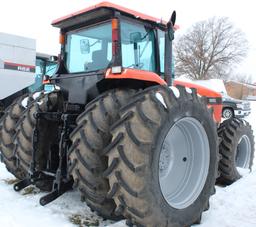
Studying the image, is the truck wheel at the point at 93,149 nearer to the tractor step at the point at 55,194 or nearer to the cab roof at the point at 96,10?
the tractor step at the point at 55,194

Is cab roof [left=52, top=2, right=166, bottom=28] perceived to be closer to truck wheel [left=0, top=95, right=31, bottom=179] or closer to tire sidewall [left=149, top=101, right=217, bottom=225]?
tire sidewall [left=149, top=101, right=217, bottom=225]

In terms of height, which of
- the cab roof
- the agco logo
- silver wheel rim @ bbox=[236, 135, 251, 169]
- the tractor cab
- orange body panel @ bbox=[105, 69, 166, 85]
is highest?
the agco logo

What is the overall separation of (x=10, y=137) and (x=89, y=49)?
5.35 ft

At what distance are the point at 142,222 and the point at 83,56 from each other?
2.26 meters

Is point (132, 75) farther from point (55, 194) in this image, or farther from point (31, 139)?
point (31, 139)

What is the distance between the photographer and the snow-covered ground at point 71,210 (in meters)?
3.52

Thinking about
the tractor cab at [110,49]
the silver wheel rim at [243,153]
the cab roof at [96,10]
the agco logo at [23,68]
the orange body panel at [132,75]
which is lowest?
the silver wheel rim at [243,153]

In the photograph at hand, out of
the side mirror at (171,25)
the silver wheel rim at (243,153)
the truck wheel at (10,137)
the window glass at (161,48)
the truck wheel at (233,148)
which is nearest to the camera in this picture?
the side mirror at (171,25)

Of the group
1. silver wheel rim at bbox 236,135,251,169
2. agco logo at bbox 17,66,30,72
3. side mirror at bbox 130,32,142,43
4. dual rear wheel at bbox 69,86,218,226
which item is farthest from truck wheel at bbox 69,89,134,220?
agco logo at bbox 17,66,30,72

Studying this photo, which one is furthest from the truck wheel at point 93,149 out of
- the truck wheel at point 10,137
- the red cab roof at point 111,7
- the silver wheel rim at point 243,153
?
the silver wheel rim at point 243,153

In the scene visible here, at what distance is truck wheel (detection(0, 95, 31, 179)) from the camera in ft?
15.5

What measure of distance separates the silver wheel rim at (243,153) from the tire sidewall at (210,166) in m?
2.62

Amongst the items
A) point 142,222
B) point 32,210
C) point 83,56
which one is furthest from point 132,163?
point 83,56

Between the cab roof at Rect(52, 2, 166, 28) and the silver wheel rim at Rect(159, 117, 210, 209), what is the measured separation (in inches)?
51.4
